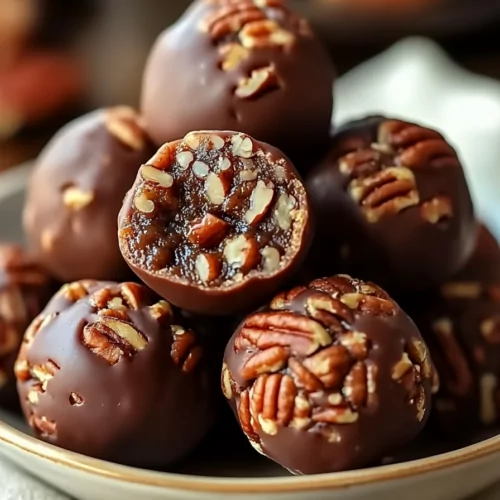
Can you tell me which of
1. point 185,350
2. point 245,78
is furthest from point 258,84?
point 185,350

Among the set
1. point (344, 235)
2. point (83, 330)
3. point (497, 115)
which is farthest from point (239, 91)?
point (497, 115)

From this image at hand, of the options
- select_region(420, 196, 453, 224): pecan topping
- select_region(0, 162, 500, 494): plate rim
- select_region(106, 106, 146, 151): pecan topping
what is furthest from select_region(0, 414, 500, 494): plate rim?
select_region(106, 106, 146, 151): pecan topping

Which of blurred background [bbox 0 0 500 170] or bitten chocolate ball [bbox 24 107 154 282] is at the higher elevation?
bitten chocolate ball [bbox 24 107 154 282]

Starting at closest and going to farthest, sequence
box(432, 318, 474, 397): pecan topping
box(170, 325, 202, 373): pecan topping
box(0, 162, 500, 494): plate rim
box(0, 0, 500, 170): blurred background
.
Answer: box(0, 162, 500, 494): plate rim → box(170, 325, 202, 373): pecan topping → box(432, 318, 474, 397): pecan topping → box(0, 0, 500, 170): blurred background

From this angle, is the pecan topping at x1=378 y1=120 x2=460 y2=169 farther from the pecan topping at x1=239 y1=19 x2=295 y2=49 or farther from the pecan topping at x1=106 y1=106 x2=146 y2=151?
the pecan topping at x1=106 y1=106 x2=146 y2=151

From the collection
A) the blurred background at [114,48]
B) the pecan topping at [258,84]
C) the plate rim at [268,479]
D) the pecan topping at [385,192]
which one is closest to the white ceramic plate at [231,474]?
the plate rim at [268,479]

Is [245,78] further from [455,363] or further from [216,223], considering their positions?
[455,363]

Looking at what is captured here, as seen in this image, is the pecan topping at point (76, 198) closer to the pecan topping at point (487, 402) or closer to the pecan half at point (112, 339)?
the pecan half at point (112, 339)
